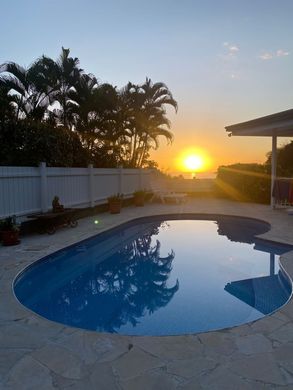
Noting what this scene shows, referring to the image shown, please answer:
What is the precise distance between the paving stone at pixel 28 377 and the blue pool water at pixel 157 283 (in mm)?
1278

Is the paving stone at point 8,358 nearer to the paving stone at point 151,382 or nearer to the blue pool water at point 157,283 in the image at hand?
the paving stone at point 151,382

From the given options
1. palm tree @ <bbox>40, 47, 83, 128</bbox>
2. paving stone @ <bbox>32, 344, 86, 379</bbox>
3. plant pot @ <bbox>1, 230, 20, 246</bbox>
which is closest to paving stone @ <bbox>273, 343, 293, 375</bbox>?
paving stone @ <bbox>32, 344, 86, 379</bbox>

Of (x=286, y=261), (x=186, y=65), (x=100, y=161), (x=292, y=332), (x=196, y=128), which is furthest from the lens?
(x=196, y=128)

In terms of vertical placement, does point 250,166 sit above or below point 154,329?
above

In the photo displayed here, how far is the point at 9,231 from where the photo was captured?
684 centimetres

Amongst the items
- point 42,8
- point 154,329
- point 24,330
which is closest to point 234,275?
point 154,329

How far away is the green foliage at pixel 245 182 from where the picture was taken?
1417cm

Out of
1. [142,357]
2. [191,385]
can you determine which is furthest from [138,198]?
[191,385]

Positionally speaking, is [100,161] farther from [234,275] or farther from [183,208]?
[234,275]

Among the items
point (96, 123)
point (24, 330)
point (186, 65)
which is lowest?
point (24, 330)

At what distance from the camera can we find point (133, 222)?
1058 cm

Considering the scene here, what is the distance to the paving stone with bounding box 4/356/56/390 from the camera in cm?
230

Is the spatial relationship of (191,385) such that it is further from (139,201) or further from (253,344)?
(139,201)

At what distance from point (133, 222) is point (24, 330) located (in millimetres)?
7476
